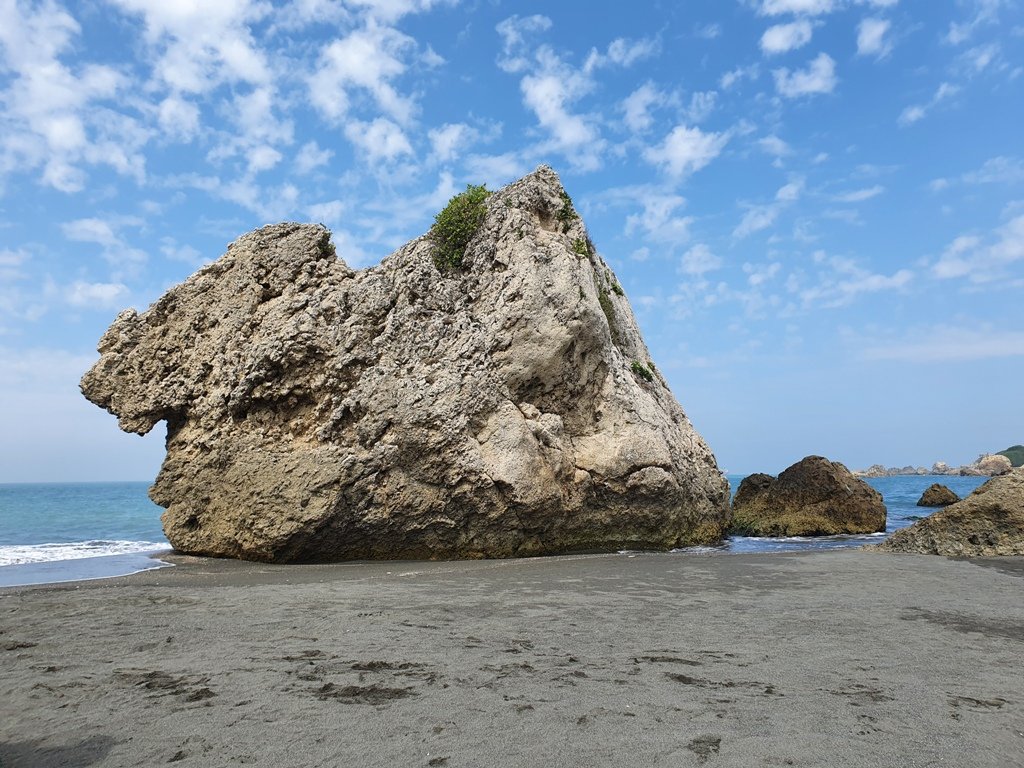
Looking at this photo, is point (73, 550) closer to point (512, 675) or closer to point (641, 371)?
point (641, 371)

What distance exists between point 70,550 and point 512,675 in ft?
49.3

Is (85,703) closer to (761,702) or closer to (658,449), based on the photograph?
(761,702)

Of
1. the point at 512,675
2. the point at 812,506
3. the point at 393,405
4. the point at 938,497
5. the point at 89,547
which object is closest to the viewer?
the point at 512,675

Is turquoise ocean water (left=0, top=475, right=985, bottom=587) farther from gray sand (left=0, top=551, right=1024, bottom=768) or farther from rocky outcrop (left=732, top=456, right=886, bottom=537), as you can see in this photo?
gray sand (left=0, top=551, right=1024, bottom=768)

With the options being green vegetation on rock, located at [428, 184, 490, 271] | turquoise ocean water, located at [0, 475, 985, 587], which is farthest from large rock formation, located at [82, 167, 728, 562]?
turquoise ocean water, located at [0, 475, 985, 587]

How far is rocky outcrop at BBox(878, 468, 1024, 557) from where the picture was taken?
12094 mm

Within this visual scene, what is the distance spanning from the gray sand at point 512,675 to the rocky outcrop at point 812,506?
40.4 ft

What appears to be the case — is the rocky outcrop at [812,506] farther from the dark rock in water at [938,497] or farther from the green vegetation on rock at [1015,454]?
the green vegetation on rock at [1015,454]

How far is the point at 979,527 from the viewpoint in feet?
40.6

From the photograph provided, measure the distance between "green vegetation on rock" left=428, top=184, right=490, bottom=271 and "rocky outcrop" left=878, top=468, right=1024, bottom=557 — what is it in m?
10.8

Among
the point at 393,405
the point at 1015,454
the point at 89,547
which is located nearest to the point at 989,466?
the point at 1015,454

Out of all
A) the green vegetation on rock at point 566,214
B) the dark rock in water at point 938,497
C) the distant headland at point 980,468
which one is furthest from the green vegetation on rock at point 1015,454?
the green vegetation on rock at point 566,214

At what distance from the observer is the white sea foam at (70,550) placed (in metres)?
14.1

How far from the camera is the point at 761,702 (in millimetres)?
4395
